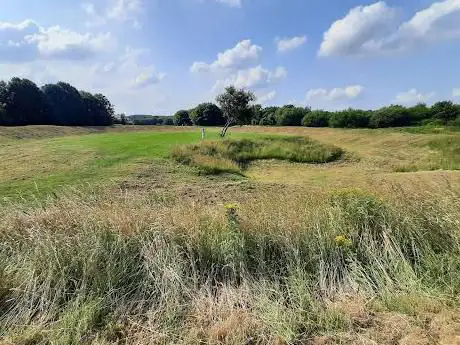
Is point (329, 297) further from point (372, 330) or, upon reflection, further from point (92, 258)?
point (92, 258)

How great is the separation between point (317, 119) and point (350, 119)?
8.27m

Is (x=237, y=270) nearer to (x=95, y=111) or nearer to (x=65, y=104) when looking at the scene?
(x=65, y=104)

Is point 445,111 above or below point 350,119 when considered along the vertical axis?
above

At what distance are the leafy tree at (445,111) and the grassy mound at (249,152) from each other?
30553mm

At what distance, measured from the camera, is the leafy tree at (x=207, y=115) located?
76750 mm

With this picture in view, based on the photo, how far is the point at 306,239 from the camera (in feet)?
17.3

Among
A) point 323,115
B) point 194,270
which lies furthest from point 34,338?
point 323,115

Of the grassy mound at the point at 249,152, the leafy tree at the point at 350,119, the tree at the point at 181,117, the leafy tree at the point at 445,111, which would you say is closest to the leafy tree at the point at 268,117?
the leafy tree at the point at 350,119

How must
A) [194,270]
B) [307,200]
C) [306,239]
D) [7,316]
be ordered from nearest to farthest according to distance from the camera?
[7,316], [194,270], [306,239], [307,200]

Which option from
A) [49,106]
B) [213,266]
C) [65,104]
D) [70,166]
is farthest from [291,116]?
[213,266]

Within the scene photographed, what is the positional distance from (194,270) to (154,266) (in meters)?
0.48

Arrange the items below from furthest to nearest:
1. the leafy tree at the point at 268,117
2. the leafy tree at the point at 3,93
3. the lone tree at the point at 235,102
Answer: the leafy tree at the point at 268,117 → the leafy tree at the point at 3,93 → the lone tree at the point at 235,102

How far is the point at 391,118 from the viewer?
5612cm

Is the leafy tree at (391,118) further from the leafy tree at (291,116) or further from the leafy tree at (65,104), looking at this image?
the leafy tree at (65,104)
